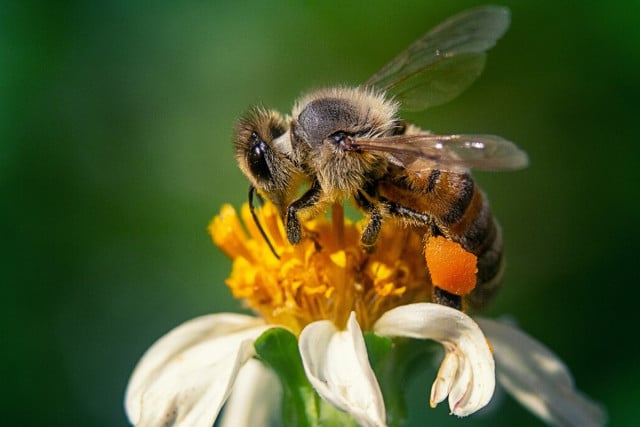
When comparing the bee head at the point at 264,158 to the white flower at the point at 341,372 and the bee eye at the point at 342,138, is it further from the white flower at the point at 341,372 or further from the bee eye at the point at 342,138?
the white flower at the point at 341,372

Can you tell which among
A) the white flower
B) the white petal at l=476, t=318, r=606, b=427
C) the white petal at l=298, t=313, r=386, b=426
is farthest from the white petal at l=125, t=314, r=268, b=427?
the white petal at l=476, t=318, r=606, b=427

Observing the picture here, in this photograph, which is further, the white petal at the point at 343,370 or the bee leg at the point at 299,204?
the bee leg at the point at 299,204

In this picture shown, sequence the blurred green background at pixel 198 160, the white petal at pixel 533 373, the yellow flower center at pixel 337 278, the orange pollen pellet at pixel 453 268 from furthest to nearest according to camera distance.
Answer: the blurred green background at pixel 198 160
the white petal at pixel 533 373
the yellow flower center at pixel 337 278
the orange pollen pellet at pixel 453 268

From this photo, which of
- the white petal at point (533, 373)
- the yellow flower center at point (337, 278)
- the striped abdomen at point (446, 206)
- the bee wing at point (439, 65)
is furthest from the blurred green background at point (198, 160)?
the striped abdomen at point (446, 206)

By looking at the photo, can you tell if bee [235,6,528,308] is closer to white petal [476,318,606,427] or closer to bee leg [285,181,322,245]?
bee leg [285,181,322,245]

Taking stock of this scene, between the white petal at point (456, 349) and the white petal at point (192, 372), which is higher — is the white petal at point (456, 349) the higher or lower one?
the lower one

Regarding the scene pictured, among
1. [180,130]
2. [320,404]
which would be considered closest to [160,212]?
[180,130]

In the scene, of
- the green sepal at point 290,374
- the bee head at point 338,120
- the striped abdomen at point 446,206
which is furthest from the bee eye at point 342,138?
the green sepal at point 290,374

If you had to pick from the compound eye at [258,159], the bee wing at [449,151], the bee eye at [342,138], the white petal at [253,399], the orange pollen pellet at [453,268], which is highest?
the compound eye at [258,159]

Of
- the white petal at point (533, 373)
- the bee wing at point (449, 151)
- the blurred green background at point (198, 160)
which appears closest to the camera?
the bee wing at point (449, 151)
